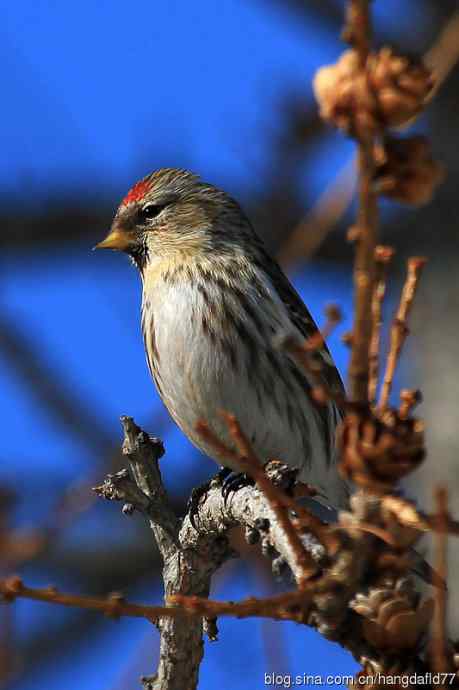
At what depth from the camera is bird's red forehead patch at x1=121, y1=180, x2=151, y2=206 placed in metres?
3.91

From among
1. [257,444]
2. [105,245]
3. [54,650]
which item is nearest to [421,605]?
[257,444]

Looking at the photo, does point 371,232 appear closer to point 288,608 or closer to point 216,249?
point 288,608

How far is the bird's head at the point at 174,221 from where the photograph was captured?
142 inches

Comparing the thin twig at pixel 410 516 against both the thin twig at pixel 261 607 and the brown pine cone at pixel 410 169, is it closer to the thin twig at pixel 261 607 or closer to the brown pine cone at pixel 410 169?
the thin twig at pixel 261 607

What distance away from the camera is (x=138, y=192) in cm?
393

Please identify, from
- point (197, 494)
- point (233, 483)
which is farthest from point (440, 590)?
point (197, 494)

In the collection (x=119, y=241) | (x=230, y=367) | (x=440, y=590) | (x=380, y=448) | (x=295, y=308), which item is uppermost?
(x=119, y=241)

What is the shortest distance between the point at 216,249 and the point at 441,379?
1.26 metres

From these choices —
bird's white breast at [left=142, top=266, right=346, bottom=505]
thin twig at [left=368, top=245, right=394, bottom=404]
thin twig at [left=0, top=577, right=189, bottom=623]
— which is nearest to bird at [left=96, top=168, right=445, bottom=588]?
bird's white breast at [left=142, top=266, right=346, bottom=505]

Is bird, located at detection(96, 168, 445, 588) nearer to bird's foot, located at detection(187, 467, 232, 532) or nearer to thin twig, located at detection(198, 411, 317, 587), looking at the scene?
bird's foot, located at detection(187, 467, 232, 532)

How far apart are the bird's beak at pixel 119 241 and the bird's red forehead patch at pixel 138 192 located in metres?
0.15

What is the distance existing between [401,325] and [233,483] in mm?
1542

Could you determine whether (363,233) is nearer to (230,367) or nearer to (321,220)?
(321,220)

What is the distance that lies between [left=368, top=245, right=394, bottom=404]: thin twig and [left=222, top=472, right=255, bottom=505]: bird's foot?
50.5 inches
